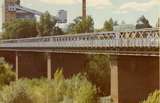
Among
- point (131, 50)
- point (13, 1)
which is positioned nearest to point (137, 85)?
point (131, 50)

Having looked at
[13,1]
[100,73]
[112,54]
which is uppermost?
[13,1]

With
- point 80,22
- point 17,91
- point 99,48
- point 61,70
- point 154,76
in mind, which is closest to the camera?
point 17,91

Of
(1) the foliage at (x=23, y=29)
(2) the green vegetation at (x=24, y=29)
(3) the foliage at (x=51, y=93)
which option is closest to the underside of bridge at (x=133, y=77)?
(3) the foliage at (x=51, y=93)

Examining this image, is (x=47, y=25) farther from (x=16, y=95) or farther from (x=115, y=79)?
(x=16, y=95)

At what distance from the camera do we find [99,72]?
49688 mm

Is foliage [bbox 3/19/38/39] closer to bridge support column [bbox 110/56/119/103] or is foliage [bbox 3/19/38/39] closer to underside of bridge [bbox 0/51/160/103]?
bridge support column [bbox 110/56/119/103]

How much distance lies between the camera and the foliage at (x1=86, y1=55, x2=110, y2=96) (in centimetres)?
4510

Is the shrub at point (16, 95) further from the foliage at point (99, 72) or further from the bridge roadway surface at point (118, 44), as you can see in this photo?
the foliage at point (99, 72)

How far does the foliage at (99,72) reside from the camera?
45.1 metres

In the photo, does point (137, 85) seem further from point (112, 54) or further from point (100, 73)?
point (100, 73)

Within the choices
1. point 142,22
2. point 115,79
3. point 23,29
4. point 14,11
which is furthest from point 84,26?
point 14,11

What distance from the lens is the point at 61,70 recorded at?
43094 mm

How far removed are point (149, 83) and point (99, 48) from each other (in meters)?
5.46

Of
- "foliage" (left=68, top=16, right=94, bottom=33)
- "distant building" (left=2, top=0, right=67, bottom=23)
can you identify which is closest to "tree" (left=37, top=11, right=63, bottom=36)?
"foliage" (left=68, top=16, right=94, bottom=33)
